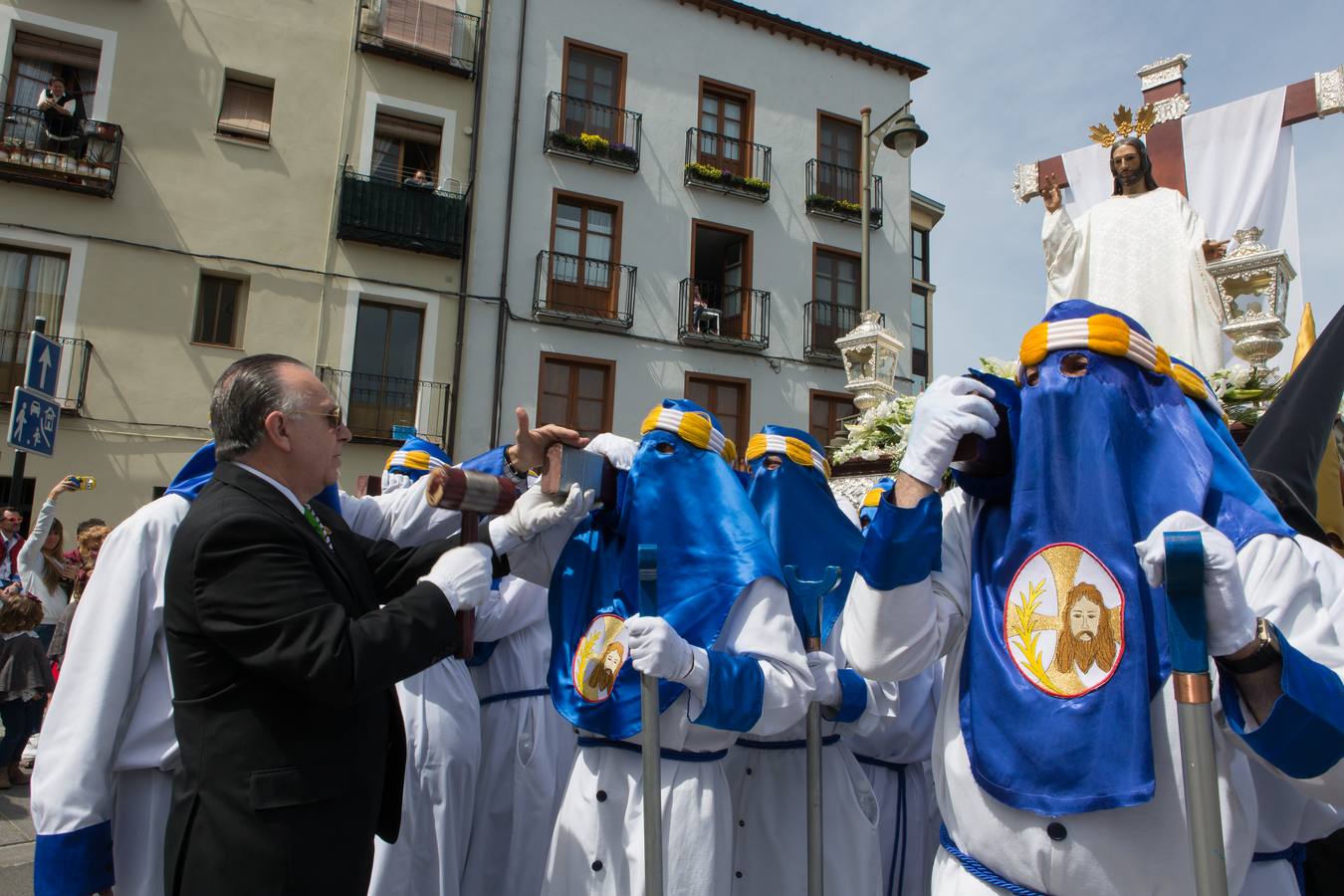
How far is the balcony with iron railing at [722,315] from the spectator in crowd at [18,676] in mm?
12216

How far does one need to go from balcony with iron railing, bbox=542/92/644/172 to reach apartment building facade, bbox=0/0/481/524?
152 cm

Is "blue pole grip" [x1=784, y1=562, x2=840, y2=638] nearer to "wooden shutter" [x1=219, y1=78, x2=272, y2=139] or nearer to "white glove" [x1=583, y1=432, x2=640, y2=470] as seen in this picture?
"white glove" [x1=583, y1=432, x2=640, y2=470]

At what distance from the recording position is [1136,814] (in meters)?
1.93

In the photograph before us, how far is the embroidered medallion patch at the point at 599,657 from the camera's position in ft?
9.51

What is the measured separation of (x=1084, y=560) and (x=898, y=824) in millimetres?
2133

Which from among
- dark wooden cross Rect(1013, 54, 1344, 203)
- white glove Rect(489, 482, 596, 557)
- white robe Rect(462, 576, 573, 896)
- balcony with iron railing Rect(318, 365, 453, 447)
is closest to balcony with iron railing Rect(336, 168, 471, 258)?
balcony with iron railing Rect(318, 365, 453, 447)

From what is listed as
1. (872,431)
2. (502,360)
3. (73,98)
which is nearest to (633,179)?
(502,360)

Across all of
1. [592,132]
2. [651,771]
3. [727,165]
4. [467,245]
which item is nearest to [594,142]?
[592,132]

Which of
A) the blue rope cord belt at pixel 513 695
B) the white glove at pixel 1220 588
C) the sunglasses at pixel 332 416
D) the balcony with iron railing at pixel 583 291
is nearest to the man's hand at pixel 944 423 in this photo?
the white glove at pixel 1220 588

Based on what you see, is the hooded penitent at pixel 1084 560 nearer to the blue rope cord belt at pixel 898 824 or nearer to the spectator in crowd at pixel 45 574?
the blue rope cord belt at pixel 898 824

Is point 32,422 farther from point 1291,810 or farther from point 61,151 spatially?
point 61,151

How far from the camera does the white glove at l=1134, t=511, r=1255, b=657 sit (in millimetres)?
1697

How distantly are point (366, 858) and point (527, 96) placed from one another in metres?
16.6

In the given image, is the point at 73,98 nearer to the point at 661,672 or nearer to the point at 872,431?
the point at 872,431
